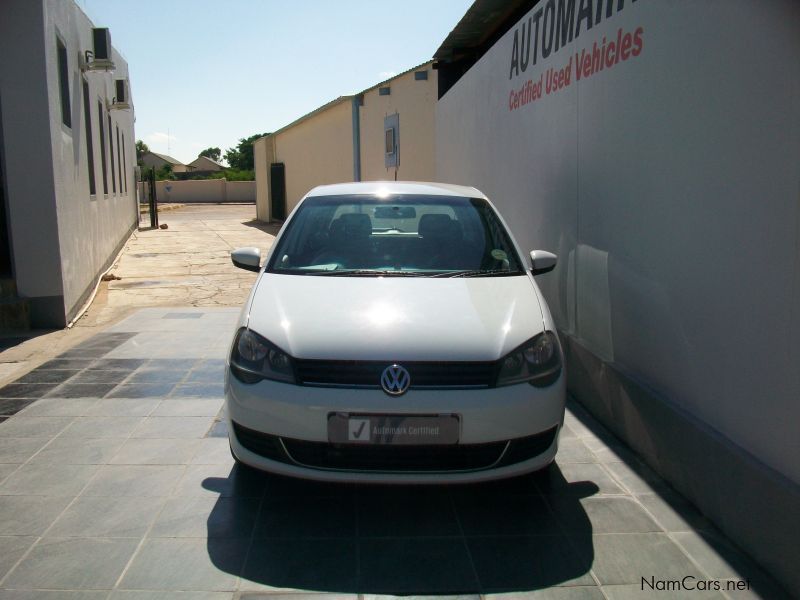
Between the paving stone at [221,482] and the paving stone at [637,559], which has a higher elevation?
the paving stone at [221,482]

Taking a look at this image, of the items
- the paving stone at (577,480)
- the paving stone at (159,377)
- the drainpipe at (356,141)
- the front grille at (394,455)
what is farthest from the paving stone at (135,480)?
the drainpipe at (356,141)

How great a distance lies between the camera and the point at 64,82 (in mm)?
9562

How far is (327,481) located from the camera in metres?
3.39

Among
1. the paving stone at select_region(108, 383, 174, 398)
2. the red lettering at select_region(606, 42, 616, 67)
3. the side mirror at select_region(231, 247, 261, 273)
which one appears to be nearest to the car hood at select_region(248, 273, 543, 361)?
the side mirror at select_region(231, 247, 261, 273)

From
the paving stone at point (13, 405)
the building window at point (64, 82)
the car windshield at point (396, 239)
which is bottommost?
the paving stone at point (13, 405)

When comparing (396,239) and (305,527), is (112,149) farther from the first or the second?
(305,527)

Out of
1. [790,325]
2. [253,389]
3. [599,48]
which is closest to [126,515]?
[253,389]

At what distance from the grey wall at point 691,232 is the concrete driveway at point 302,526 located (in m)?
0.30

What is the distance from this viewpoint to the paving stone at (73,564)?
2.99 m

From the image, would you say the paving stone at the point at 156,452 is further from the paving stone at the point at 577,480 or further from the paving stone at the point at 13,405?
the paving stone at the point at 577,480

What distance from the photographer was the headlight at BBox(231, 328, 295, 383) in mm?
3424

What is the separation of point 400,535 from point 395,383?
2.37 feet

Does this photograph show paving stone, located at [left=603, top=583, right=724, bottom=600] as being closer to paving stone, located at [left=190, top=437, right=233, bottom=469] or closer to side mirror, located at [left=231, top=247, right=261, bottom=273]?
paving stone, located at [left=190, top=437, right=233, bottom=469]

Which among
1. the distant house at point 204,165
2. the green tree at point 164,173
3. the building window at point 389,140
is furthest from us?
the distant house at point 204,165
